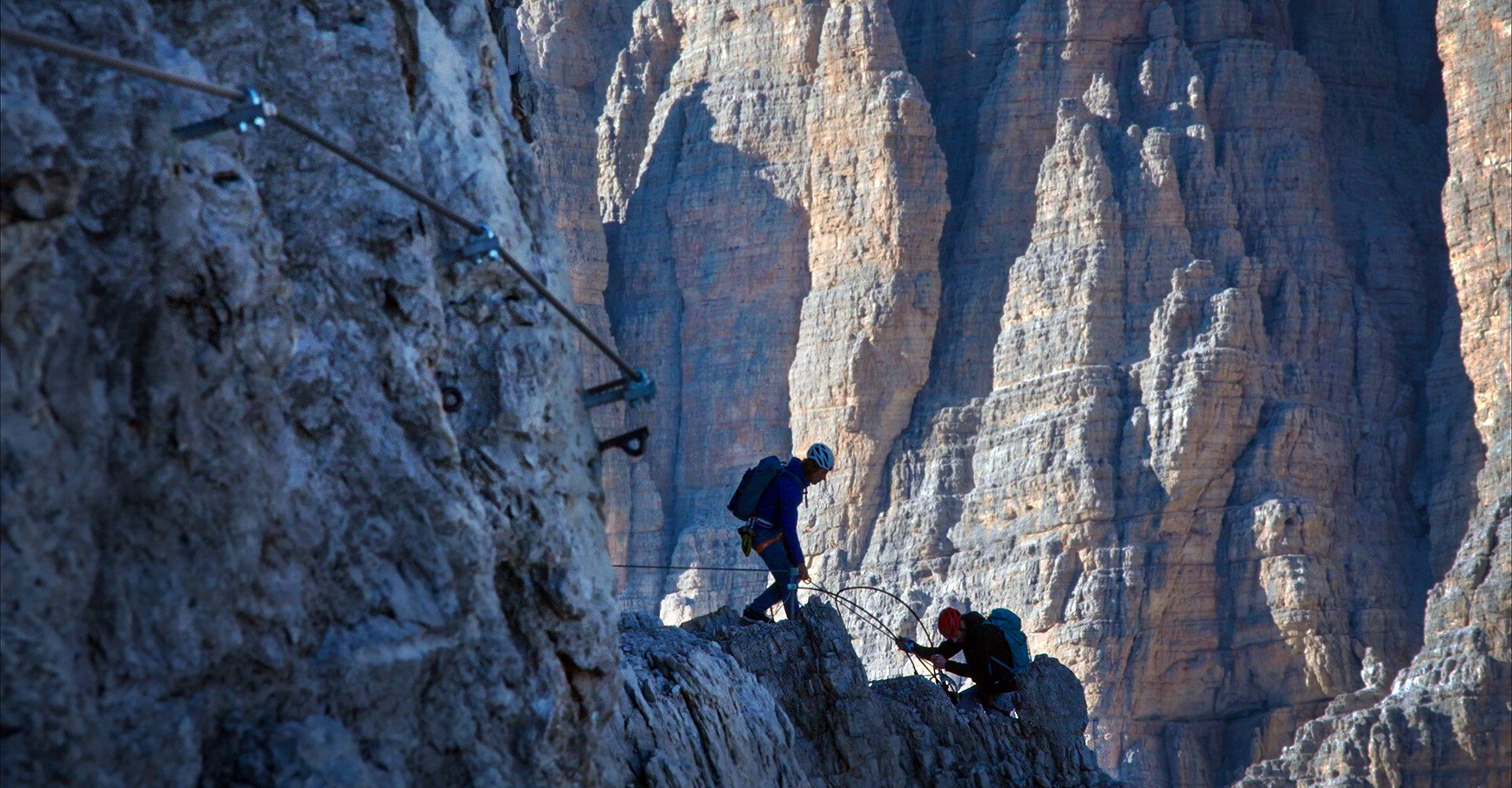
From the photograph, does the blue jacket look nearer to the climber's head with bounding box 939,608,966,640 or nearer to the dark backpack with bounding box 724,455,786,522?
the dark backpack with bounding box 724,455,786,522

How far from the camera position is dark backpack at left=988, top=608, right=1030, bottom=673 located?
1425 cm

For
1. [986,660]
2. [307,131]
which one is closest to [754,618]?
[986,660]

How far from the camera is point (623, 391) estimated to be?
7.46 metres

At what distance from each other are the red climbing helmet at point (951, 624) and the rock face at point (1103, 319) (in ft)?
78.8

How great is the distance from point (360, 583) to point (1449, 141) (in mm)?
37903

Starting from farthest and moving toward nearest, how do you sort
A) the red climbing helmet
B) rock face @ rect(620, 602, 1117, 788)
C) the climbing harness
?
the red climbing helmet, rock face @ rect(620, 602, 1117, 788), the climbing harness

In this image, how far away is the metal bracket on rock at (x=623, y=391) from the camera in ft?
24.2

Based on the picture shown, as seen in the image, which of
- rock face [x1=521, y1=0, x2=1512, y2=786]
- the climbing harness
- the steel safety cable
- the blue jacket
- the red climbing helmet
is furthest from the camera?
rock face [x1=521, y1=0, x2=1512, y2=786]

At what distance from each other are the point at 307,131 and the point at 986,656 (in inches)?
345

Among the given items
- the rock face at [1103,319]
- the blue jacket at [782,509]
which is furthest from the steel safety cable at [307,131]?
the rock face at [1103,319]

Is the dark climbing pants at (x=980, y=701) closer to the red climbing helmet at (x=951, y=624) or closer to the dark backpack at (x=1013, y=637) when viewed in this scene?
the dark backpack at (x=1013, y=637)

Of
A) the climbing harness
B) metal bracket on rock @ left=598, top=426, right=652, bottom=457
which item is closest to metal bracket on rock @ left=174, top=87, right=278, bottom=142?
the climbing harness

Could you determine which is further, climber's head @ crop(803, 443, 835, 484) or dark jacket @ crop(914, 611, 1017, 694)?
dark jacket @ crop(914, 611, 1017, 694)

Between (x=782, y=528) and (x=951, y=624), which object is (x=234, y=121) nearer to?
(x=782, y=528)
